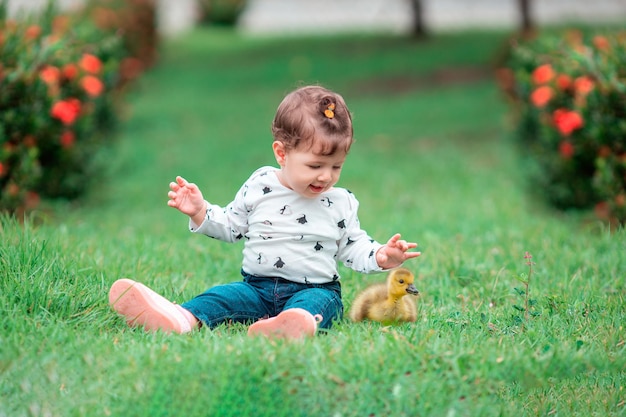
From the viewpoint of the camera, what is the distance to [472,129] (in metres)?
13.5

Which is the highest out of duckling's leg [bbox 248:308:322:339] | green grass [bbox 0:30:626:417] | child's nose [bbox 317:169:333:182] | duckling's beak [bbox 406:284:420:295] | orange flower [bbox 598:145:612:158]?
child's nose [bbox 317:169:333:182]

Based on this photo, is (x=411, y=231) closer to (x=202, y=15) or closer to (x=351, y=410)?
(x=351, y=410)

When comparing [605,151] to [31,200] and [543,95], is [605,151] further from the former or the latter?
[31,200]

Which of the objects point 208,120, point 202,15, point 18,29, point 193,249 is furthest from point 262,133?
point 202,15

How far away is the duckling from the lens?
3.89 m

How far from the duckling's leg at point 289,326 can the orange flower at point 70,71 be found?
16.6 ft

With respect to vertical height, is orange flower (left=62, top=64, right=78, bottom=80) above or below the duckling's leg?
→ above

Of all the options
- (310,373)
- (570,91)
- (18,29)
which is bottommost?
(310,373)

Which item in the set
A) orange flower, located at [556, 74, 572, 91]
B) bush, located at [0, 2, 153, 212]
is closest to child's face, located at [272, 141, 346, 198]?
bush, located at [0, 2, 153, 212]

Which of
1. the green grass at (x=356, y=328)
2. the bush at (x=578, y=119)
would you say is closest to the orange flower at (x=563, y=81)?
the bush at (x=578, y=119)

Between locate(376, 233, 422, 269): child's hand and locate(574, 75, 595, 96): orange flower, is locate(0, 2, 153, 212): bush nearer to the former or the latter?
locate(376, 233, 422, 269): child's hand

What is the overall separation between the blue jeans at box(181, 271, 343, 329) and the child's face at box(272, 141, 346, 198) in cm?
46

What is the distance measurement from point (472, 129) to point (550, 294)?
30.2 feet

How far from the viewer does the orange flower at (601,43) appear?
23.2ft
